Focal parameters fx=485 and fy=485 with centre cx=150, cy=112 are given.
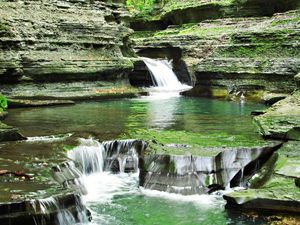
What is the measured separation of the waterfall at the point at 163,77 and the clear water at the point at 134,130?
3.43 meters

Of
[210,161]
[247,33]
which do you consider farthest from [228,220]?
[247,33]

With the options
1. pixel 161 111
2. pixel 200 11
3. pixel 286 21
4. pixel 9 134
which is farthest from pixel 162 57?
pixel 9 134

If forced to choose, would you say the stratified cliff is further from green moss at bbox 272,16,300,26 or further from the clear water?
the clear water

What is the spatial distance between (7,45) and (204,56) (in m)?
10.7

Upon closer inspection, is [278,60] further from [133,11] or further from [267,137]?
[133,11]

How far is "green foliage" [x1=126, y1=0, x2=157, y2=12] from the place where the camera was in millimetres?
40800

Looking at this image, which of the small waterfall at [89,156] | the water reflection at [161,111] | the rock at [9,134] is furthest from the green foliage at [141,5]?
the small waterfall at [89,156]

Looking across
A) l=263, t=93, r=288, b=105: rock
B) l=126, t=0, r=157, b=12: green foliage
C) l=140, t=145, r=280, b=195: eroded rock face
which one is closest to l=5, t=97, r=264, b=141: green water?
l=263, t=93, r=288, b=105: rock

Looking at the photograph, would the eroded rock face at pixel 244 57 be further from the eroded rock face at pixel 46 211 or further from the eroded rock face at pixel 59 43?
the eroded rock face at pixel 46 211

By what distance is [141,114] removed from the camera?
1662 cm

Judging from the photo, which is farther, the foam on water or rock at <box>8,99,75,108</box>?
rock at <box>8,99,75,108</box>

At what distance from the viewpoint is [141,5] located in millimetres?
42312

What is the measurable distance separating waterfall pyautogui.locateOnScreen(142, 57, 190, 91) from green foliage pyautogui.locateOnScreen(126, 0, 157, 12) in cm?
Result: 1471

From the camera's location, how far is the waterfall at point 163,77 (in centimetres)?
2630
